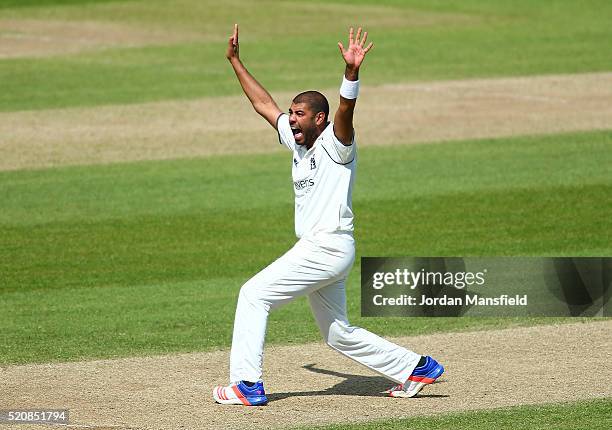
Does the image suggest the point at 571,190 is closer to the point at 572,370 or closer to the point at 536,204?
the point at 536,204

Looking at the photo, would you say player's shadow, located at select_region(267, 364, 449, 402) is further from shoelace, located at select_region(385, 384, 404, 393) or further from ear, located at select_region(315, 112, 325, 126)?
ear, located at select_region(315, 112, 325, 126)

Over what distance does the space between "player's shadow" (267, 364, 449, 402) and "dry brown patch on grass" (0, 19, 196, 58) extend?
706 inches

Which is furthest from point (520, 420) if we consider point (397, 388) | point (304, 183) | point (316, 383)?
point (304, 183)

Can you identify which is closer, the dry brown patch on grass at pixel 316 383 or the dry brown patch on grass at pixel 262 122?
the dry brown patch on grass at pixel 316 383

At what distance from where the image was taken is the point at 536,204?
15234mm

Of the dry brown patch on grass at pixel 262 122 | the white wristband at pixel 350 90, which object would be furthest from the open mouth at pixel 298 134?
the dry brown patch on grass at pixel 262 122

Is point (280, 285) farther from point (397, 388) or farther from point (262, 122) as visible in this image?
point (262, 122)

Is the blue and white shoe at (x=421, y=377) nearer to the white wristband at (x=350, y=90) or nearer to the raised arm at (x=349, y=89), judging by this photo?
the raised arm at (x=349, y=89)

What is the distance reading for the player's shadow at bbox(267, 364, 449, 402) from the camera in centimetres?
890

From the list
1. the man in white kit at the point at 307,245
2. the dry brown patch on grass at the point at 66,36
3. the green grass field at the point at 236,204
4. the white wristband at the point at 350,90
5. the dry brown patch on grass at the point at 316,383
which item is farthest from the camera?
the dry brown patch on grass at the point at 66,36

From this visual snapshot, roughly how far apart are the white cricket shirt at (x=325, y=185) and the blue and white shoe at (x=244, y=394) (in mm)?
1107

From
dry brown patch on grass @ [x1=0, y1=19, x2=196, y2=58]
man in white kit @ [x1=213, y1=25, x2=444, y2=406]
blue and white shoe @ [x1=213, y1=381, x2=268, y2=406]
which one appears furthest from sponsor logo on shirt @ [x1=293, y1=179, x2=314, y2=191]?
dry brown patch on grass @ [x1=0, y1=19, x2=196, y2=58]

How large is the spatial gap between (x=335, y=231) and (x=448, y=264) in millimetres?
3954

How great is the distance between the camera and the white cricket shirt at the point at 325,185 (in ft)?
27.7
